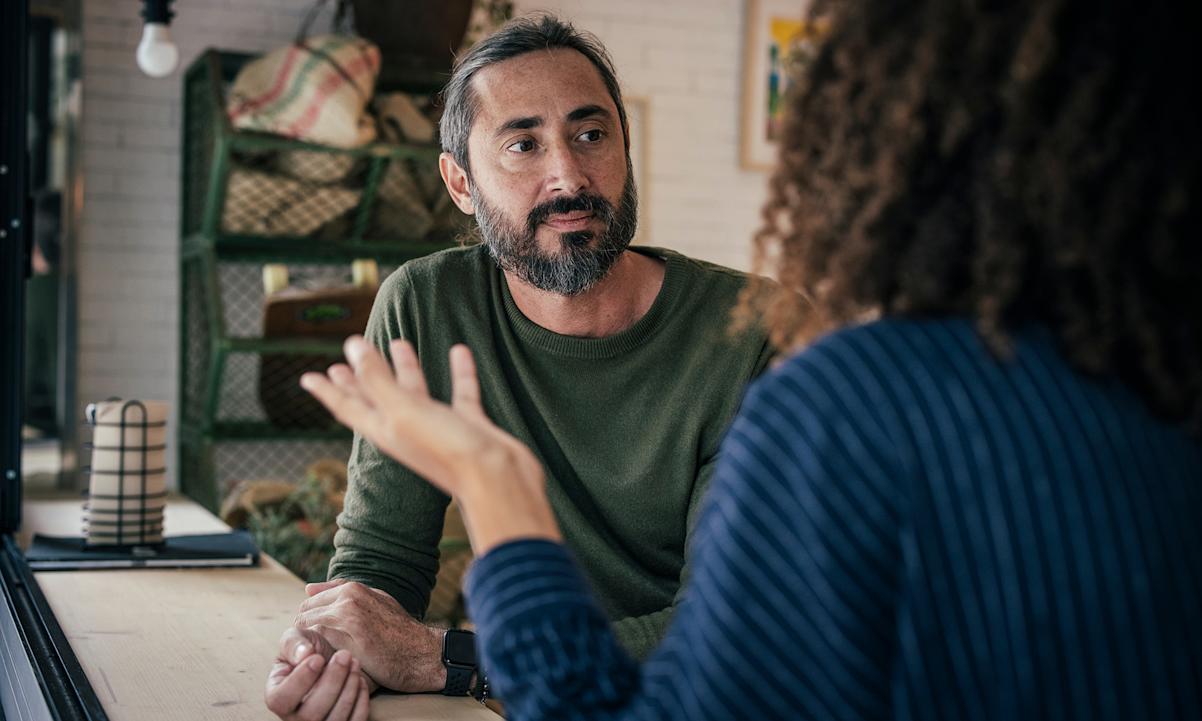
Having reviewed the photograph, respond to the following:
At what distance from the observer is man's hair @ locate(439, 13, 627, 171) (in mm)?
2016

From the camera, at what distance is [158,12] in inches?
104

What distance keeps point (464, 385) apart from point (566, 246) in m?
0.99

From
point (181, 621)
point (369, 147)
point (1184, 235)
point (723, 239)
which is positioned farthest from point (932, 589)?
point (723, 239)

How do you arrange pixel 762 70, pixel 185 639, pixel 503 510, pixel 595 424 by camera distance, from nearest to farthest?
pixel 503 510 < pixel 185 639 < pixel 595 424 < pixel 762 70

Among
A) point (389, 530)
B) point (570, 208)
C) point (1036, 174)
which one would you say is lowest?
point (389, 530)

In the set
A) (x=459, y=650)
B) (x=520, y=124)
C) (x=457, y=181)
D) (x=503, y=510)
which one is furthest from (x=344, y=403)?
(x=457, y=181)

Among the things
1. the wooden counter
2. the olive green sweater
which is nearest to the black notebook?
the wooden counter

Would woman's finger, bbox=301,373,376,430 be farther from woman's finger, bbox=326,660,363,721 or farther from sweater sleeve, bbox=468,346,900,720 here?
woman's finger, bbox=326,660,363,721

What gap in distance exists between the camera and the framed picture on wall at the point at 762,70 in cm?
508

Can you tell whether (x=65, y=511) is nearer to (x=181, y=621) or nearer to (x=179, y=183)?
(x=179, y=183)

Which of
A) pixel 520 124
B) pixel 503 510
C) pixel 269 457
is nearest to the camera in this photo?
pixel 503 510

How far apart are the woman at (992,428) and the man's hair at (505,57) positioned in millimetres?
1267

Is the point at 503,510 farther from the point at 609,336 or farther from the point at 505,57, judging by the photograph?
the point at 505,57

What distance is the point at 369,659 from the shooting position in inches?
56.6
